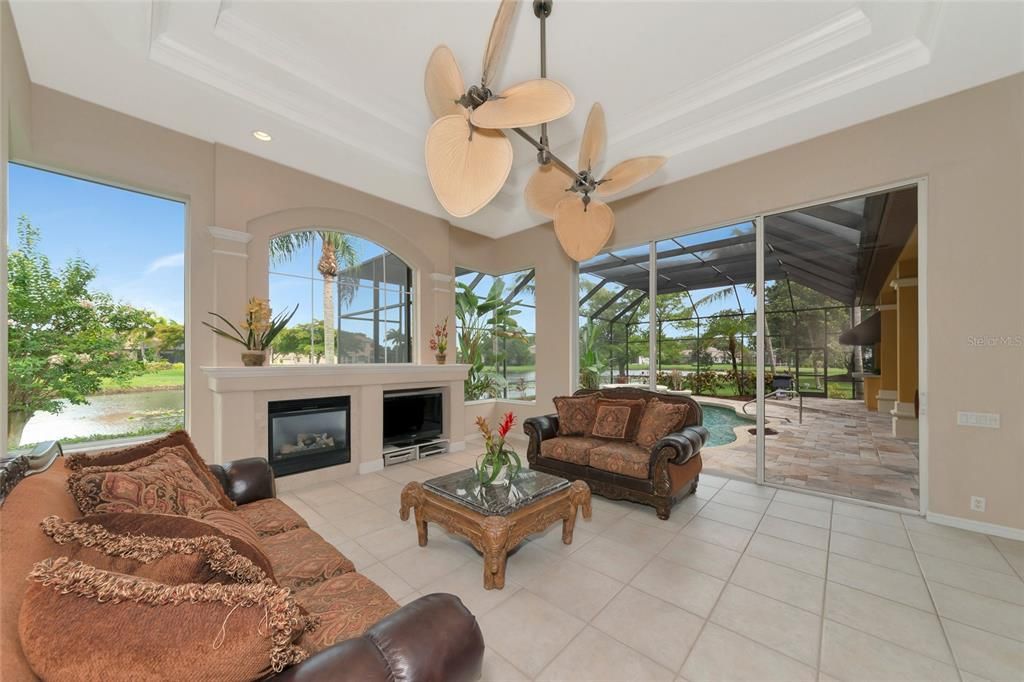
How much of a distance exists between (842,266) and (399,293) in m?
5.07

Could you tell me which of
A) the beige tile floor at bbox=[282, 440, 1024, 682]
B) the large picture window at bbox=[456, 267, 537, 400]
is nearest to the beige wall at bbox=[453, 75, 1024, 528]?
the beige tile floor at bbox=[282, 440, 1024, 682]

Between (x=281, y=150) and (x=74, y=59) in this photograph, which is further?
(x=281, y=150)

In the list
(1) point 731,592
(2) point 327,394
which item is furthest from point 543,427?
(2) point 327,394

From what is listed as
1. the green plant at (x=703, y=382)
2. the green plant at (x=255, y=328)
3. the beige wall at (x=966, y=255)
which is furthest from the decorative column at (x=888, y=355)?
the green plant at (x=255, y=328)

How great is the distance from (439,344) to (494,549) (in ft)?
11.5

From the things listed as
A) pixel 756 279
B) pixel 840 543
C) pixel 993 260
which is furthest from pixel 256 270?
pixel 993 260

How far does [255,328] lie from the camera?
12.5 ft

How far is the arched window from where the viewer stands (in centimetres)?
440

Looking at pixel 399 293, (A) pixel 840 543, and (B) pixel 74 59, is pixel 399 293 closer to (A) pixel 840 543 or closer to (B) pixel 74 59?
(B) pixel 74 59

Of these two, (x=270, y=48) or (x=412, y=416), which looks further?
(x=412, y=416)

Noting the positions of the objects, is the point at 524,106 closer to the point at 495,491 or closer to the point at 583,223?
the point at 583,223

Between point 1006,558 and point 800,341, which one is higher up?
point 800,341

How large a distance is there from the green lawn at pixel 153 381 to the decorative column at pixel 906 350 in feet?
21.6

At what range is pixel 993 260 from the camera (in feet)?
9.64
